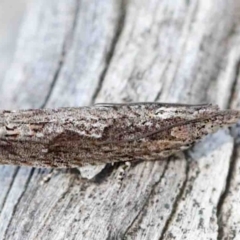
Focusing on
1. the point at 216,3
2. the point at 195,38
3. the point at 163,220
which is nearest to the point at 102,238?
the point at 163,220

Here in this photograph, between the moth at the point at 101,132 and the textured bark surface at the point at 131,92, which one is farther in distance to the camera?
the moth at the point at 101,132

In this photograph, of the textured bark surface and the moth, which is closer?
the textured bark surface

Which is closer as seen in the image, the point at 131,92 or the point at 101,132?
the point at 101,132

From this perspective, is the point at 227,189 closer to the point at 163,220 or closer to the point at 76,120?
the point at 163,220

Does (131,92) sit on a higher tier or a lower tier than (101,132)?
higher
